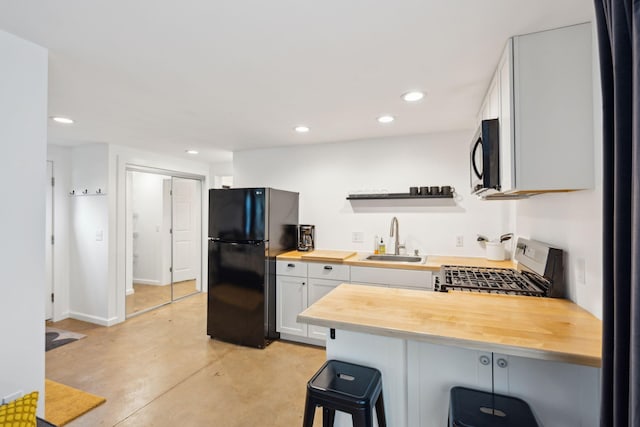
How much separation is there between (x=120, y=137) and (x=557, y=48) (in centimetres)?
394

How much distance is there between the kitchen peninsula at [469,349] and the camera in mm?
1109

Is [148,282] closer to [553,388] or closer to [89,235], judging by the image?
[89,235]

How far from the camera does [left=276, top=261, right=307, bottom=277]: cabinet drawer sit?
3.16 meters

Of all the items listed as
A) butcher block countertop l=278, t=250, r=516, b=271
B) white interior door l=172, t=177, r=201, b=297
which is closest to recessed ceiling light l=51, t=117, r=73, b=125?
white interior door l=172, t=177, r=201, b=297

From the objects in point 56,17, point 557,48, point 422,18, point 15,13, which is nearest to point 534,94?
point 557,48

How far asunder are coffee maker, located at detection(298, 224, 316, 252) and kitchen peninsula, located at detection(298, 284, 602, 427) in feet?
6.67

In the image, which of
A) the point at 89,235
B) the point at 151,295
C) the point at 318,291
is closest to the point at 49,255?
the point at 89,235

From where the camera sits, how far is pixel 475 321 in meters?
1.28

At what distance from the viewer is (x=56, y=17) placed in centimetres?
134

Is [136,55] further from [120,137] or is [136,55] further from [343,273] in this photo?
[343,273]

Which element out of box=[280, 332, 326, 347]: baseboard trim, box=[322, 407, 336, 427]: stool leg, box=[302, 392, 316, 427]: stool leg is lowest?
box=[280, 332, 326, 347]: baseboard trim

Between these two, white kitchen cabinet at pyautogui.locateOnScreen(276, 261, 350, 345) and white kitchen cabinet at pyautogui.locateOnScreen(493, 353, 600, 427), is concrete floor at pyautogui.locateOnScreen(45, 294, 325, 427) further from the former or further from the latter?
white kitchen cabinet at pyautogui.locateOnScreen(493, 353, 600, 427)

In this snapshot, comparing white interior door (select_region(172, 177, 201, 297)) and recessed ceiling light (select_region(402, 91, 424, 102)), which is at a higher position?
recessed ceiling light (select_region(402, 91, 424, 102))

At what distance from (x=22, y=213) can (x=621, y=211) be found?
2.40 meters
